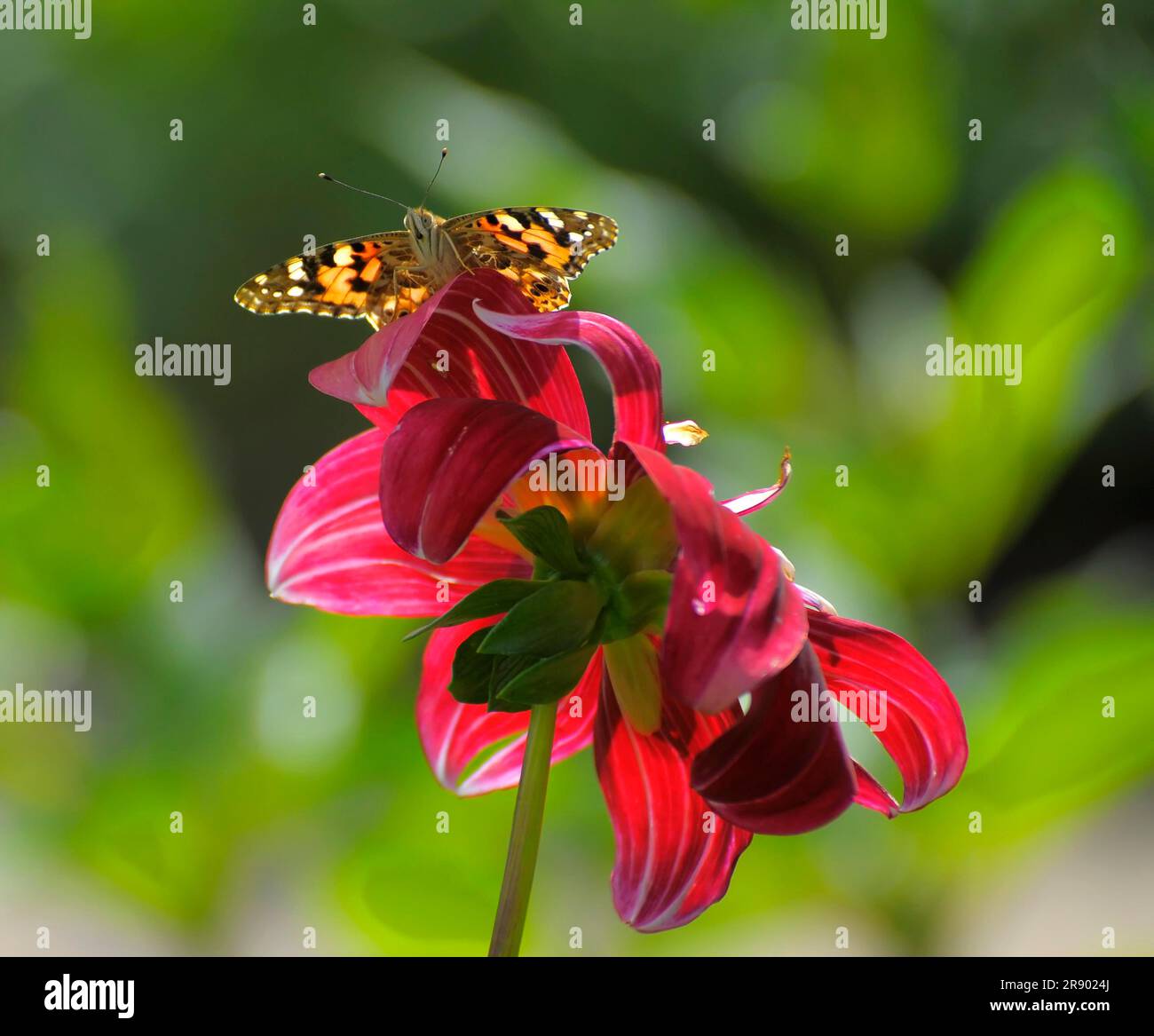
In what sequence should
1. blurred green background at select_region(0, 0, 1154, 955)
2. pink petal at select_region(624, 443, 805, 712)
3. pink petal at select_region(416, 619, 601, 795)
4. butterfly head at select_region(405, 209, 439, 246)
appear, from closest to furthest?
pink petal at select_region(624, 443, 805, 712) < pink petal at select_region(416, 619, 601, 795) < butterfly head at select_region(405, 209, 439, 246) < blurred green background at select_region(0, 0, 1154, 955)

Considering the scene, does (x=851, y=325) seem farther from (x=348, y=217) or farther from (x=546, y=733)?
(x=348, y=217)

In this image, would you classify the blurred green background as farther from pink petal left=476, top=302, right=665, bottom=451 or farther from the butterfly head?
pink petal left=476, top=302, right=665, bottom=451

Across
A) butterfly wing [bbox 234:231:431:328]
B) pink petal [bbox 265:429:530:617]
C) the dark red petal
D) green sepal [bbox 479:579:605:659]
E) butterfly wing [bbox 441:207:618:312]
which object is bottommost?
the dark red petal

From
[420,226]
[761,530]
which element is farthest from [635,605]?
[761,530]

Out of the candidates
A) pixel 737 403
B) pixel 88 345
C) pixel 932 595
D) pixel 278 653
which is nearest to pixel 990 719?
pixel 932 595

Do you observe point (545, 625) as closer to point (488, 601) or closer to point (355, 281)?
point (488, 601)

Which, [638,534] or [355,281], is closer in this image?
[638,534]

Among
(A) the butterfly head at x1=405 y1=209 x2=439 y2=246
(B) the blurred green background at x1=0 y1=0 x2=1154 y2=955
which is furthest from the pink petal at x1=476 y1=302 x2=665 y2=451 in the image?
(B) the blurred green background at x1=0 y1=0 x2=1154 y2=955
